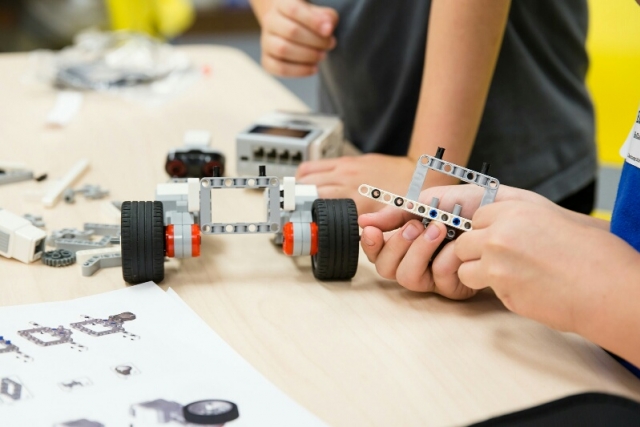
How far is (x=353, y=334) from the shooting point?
22.0 inches

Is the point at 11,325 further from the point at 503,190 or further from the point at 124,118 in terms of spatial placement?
the point at 124,118

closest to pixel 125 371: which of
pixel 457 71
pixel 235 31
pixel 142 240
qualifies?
pixel 142 240

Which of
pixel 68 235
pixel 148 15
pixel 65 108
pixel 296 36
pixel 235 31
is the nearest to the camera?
pixel 68 235

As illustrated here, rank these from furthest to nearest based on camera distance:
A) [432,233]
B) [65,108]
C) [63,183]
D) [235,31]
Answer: [235,31], [65,108], [63,183], [432,233]

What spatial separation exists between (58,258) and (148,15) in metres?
1.86

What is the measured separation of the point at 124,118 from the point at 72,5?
1661mm

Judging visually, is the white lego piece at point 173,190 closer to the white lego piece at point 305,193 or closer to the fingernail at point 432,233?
the white lego piece at point 305,193

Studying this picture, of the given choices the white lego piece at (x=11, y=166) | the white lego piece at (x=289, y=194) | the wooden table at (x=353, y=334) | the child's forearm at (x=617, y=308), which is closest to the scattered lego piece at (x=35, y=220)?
the wooden table at (x=353, y=334)

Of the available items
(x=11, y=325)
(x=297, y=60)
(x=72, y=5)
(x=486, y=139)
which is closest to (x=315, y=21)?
(x=297, y=60)

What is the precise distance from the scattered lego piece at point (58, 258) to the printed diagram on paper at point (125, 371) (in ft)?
0.24

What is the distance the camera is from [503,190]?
1.98 feet

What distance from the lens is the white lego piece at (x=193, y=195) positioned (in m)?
0.63

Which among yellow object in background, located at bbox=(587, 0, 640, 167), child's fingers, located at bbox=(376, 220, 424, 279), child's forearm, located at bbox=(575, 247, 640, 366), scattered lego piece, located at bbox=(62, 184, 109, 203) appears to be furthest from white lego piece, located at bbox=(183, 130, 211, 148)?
yellow object in background, located at bbox=(587, 0, 640, 167)

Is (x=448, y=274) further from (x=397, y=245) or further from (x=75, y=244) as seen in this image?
(x=75, y=244)
